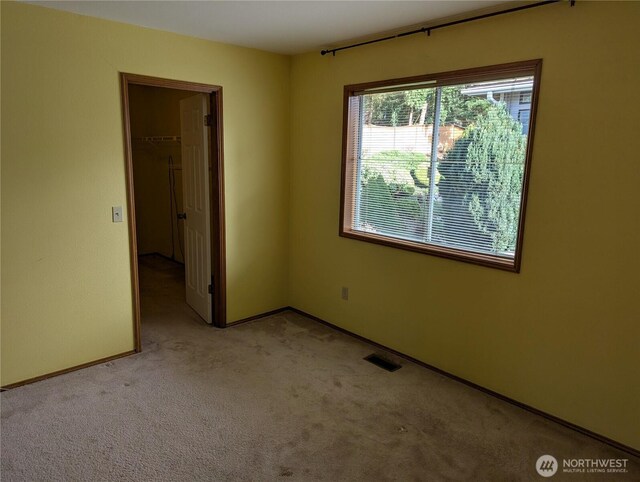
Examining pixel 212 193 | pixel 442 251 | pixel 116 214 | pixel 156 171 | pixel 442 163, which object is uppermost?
pixel 442 163

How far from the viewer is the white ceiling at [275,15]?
248cm

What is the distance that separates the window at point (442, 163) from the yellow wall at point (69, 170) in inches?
47.7

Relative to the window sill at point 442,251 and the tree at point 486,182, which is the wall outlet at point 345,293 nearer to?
the window sill at point 442,251

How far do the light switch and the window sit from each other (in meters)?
1.73

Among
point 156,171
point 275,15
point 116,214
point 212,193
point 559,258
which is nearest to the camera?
point 559,258

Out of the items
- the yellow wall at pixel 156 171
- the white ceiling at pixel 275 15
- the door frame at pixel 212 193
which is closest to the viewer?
the white ceiling at pixel 275 15

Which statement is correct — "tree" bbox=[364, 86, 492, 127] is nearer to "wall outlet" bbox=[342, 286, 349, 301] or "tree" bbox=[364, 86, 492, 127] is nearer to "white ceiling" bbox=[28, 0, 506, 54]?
"white ceiling" bbox=[28, 0, 506, 54]

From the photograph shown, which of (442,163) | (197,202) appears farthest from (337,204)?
(197,202)

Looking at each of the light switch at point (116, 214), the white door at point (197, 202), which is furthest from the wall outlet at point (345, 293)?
the light switch at point (116, 214)

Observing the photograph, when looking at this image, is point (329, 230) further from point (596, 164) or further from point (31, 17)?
point (31, 17)

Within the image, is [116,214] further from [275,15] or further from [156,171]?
[156,171]

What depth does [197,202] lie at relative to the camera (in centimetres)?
389

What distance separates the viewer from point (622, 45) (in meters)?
2.11

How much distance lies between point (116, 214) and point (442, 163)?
2.35 metres
